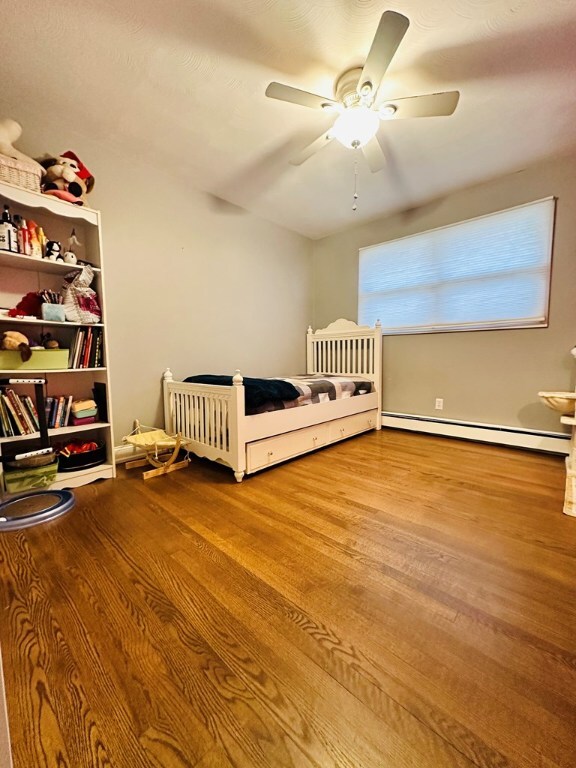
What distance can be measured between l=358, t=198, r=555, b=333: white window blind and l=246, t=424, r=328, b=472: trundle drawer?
1.53 meters

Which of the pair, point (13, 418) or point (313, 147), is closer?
point (13, 418)

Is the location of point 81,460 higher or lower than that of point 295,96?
lower

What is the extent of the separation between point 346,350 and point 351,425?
1.00m

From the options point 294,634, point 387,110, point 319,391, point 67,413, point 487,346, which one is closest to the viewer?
point 294,634

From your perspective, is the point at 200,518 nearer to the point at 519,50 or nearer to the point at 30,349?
the point at 30,349

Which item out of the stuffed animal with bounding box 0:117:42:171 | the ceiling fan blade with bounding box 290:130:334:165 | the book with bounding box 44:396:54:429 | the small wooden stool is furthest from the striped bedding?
the stuffed animal with bounding box 0:117:42:171

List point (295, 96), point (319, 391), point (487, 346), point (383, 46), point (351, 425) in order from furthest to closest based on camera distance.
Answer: point (351, 425)
point (487, 346)
point (319, 391)
point (295, 96)
point (383, 46)

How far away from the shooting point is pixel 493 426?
2.79m

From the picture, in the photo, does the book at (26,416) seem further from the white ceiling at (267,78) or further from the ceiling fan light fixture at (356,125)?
the ceiling fan light fixture at (356,125)

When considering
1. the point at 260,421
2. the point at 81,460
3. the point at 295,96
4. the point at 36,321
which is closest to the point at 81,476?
the point at 81,460

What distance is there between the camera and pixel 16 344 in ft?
5.64

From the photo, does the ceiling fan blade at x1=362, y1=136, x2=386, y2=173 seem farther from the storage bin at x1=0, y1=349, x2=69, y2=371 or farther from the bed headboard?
the storage bin at x1=0, y1=349, x2=69, y2=371

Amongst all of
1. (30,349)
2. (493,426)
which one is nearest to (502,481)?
(493,426)

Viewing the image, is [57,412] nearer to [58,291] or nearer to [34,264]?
[58,291]
